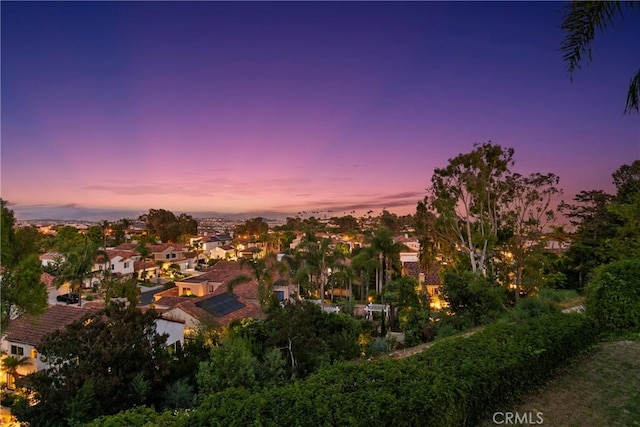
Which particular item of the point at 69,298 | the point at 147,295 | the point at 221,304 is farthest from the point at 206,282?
the point at 221,304

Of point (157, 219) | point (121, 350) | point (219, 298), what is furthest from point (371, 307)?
point (157, 219)

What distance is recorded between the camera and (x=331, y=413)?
3.99 meters

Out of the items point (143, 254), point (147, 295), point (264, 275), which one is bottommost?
point (147, 295)

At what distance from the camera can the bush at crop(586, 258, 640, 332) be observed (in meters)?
9.12

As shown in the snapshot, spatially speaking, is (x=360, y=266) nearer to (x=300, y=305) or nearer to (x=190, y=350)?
(x=300, y=305)

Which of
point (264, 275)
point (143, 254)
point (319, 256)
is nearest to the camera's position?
point (264, 275)

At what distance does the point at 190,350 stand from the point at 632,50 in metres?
12.4

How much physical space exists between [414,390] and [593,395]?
376cm

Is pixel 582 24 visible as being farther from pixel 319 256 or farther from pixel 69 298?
pixel 69 298

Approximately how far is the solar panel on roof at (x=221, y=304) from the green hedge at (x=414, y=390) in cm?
1644

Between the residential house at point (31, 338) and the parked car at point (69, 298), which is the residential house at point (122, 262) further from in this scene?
the residential house at point (31, 338)

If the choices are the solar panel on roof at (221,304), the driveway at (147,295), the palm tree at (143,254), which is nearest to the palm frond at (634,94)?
the solar panel on roof at (221,304)

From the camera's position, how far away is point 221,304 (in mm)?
21812

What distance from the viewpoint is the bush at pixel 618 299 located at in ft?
29.9
